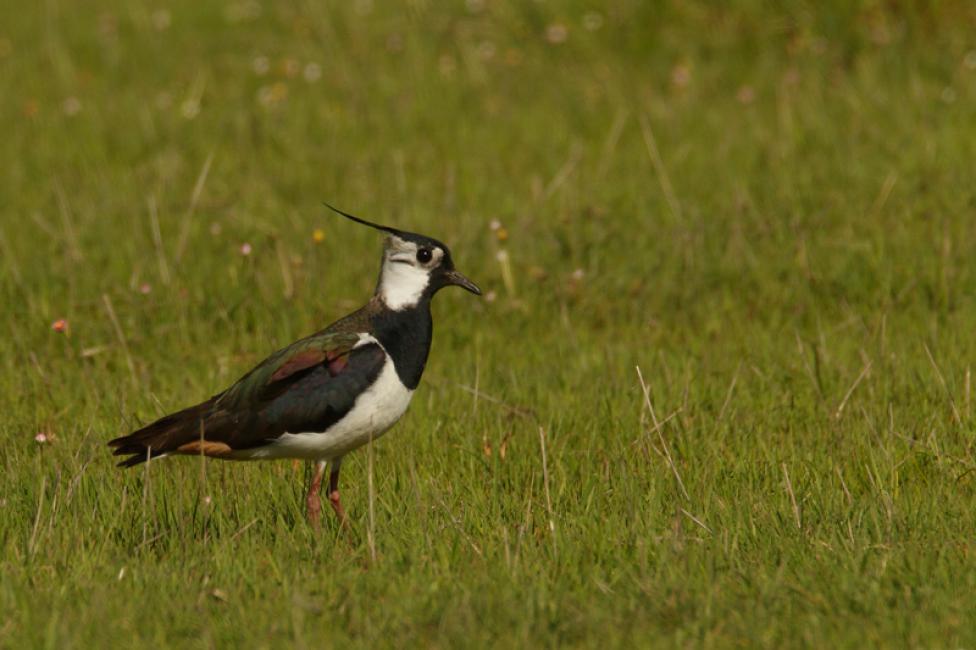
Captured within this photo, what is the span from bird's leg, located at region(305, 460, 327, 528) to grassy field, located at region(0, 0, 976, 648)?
76 mm

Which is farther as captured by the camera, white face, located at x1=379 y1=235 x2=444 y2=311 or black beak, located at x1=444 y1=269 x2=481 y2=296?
black beak, located at x1=444 y1=269 x2=481 y2=296

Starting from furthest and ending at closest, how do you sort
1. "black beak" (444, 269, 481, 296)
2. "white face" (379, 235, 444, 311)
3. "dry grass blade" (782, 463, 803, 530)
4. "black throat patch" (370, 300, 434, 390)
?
"black beak" (444, 269, 481, 296) < "white face" (379, 235, 444, 311) < "black throat patch" (370, 300, 434, 390) < "dry grass blade" (782, 463, 803, 530)

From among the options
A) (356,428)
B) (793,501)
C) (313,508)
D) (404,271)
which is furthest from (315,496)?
(793,501)

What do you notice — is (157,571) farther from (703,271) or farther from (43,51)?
(43,51)

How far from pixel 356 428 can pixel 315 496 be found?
280 mm

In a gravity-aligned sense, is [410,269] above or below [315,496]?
above

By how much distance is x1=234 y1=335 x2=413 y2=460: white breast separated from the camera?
5.26m

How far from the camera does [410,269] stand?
18.6ft

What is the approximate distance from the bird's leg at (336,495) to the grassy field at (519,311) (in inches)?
2.6

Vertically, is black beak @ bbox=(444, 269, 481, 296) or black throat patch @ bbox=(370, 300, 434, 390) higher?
black beak @ bbox=(444, 269, 481, 296)

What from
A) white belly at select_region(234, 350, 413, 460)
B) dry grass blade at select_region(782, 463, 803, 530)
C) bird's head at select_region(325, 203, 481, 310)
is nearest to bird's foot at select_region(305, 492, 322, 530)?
white belly at select_region(234, 350, 413, 460)

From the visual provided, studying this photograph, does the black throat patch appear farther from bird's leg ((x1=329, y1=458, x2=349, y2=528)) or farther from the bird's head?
bird's leg ((x1=329, y1=458, x2=349, y2=528))

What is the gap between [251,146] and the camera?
32.3 ft

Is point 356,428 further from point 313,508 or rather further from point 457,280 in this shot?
point 457,280
